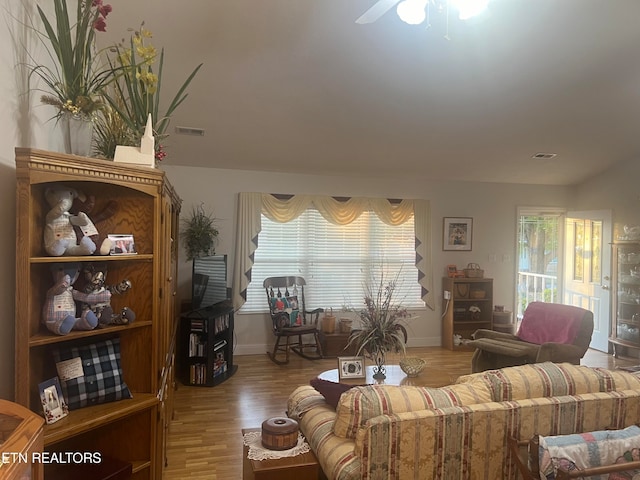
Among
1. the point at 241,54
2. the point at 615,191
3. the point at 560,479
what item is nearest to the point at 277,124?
the point at 241,54

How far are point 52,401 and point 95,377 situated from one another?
0.64 feet

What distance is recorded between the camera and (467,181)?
6262 mm

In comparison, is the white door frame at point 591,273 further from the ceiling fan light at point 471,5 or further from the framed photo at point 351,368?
the ceiling fan light at point 471,5

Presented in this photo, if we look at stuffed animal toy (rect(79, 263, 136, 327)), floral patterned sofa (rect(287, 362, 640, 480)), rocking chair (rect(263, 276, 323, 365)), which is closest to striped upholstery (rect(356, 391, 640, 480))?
floral patterned sofa (rect(287, 362, 640, 480))

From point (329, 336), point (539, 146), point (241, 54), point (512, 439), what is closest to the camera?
point (512, 439)

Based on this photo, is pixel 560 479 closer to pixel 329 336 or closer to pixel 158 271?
pixel 158 271

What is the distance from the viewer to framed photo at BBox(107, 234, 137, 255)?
1760 millimetres

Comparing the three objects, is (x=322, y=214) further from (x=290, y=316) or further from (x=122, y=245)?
(x=122, y=245)

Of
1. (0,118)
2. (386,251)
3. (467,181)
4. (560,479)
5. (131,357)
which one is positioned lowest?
(560,479)

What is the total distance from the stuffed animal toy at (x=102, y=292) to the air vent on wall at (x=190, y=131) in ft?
8.83

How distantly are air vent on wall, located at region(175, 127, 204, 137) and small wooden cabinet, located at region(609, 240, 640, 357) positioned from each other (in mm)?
5531

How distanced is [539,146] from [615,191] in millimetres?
1803

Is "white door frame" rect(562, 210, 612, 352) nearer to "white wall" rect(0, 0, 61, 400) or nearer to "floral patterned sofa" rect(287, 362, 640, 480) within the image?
"floral patterned sofa" rect(287, 362, 640, 480)

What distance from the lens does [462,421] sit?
1703mm
